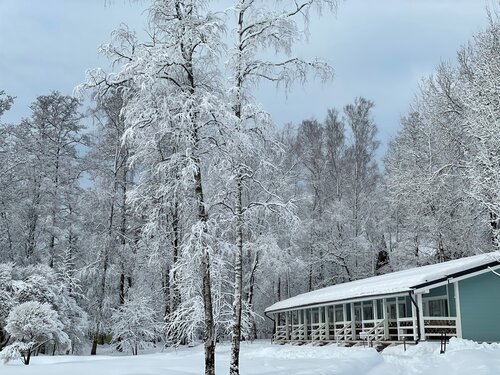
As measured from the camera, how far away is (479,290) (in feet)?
65.5

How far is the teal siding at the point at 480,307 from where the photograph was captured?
19.4 m

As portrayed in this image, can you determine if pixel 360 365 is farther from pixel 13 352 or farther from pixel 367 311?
pixel 367 311

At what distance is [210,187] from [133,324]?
15.2 metres

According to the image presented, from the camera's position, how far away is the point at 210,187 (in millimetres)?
13906

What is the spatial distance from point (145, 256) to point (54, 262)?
490cm

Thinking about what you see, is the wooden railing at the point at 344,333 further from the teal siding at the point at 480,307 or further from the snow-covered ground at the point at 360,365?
the teal siding at the point at 480,307

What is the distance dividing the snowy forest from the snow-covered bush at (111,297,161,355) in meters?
0.11

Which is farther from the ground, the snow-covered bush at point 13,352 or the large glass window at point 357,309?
the large glass window at point 357,309

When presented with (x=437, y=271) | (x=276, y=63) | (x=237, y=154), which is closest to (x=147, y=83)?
(x=237, y=154)

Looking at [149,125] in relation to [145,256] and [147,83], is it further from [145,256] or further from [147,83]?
[145,256]

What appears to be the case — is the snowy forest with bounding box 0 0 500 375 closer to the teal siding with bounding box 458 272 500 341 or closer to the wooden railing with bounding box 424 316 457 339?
the teal siding with bounding box 458 272 500 341

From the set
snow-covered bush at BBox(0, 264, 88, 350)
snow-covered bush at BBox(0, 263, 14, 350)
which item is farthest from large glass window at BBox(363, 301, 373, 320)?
snow-covered bush at BBox(0, 263, 14, 350)

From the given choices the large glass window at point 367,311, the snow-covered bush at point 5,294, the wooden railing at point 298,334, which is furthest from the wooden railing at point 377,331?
the snow-covered bush at point 5,294

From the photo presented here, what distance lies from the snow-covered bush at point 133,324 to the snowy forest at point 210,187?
0.36 ft
